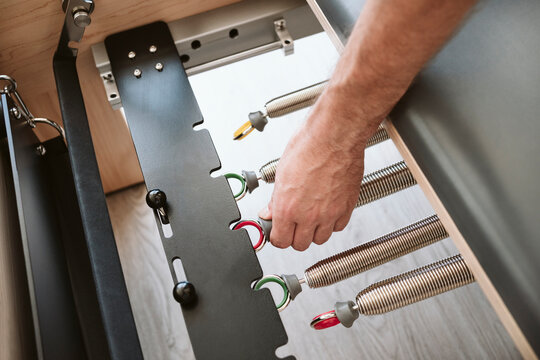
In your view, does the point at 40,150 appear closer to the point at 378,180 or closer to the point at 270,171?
the point at 270,171

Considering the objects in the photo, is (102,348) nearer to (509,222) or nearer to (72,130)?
(72,130)

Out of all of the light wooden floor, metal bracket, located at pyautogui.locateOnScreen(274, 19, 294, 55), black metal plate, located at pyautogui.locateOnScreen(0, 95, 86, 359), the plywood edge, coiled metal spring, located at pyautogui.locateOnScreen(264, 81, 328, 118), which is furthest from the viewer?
the light wooden floor

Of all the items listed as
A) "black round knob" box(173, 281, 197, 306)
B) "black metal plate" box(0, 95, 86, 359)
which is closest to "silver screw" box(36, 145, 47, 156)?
"black metal plate" box(0, 95, 86, 359)

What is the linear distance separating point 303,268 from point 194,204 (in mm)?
591

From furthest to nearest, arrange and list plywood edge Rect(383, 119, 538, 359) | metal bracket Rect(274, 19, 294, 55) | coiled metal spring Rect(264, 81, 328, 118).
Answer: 1. metal bracket Rect(274, 19, 294, 55)
2. coiled metal spring Rect(264, 81, 328, 118)
3. plywood edge Rect(383, 119, 538, 359)

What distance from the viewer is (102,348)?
0.69 m

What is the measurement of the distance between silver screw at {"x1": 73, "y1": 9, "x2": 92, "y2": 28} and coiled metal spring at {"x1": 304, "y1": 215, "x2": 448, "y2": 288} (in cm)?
52

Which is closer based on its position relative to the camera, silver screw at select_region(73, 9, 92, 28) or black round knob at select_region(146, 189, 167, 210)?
black round knob at select_region(146, 189, 167, 210)

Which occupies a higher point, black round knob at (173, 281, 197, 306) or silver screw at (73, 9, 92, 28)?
silver screw at (73, 9, 92, 28)

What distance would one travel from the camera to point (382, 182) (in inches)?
31.1

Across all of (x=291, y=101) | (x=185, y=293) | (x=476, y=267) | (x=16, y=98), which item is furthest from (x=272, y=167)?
(x=16, y=98)

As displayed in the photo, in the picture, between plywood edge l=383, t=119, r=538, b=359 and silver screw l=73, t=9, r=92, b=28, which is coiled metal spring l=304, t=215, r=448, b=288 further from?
→ silver screw l=73, t=9, r=92, b=28

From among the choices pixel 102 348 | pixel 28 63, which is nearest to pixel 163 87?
pixel 28 63

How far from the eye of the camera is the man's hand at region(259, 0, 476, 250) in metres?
0.51
